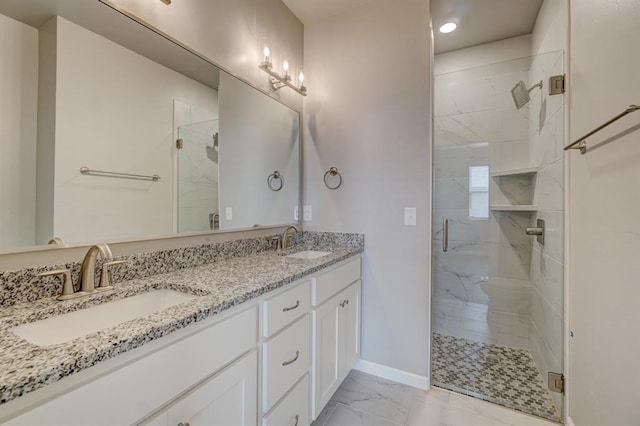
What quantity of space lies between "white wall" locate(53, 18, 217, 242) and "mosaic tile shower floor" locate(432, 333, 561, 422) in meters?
2.07

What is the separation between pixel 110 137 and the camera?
3.71ft

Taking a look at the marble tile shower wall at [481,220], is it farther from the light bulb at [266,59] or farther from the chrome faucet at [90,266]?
the chrome faucet at [90,266]

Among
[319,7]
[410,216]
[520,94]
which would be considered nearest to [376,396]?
[410,216]

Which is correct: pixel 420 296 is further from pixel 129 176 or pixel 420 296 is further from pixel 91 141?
pixel 91 141

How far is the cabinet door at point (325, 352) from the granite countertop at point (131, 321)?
0.27 meters

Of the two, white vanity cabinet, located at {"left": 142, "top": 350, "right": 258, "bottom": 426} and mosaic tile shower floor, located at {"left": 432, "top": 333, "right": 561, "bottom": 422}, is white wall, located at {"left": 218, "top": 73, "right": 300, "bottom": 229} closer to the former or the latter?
white vanity cabinet, located at {"left": 142, "top": 350, "right": 258, "bottom": 426}

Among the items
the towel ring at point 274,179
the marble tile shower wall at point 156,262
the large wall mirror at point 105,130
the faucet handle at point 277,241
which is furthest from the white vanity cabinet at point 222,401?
the towel ring at point 274,179

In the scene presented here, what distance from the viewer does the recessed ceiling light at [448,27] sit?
2.29 metres

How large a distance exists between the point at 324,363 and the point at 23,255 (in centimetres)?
135

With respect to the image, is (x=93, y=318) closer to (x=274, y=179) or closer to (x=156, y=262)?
(x=156, y=262)

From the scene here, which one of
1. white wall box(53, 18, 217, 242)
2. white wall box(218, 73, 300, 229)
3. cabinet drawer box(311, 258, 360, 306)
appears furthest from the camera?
white wall box(218, 73, 300, 229)

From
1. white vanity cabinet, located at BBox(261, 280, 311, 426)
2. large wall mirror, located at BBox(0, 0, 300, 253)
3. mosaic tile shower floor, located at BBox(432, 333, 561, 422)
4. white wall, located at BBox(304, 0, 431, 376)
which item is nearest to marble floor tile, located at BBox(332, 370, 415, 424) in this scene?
white wall, located at BBox(304, 0, 431, 376)

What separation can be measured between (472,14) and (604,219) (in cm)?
189

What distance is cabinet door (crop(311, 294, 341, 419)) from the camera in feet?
4.68
